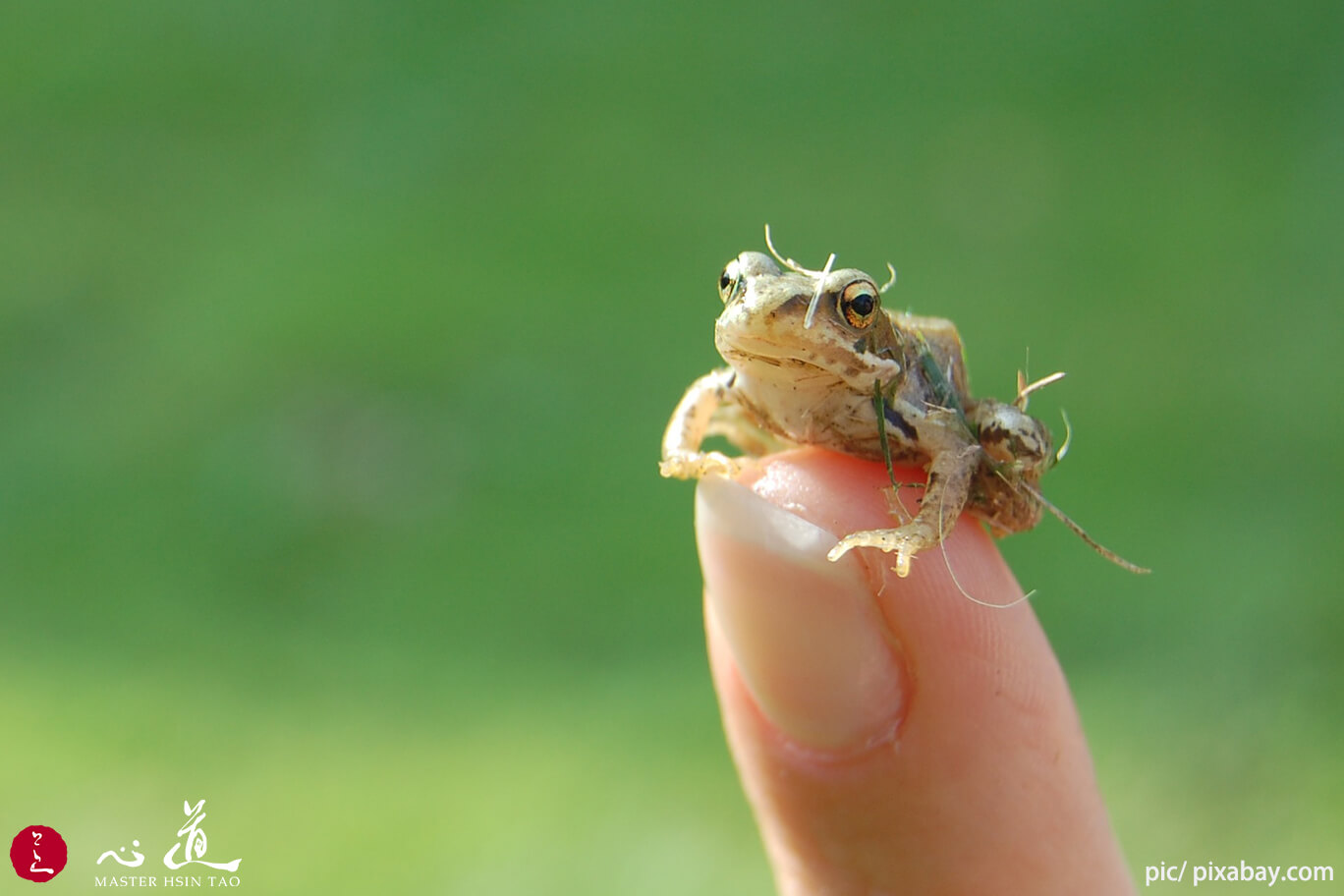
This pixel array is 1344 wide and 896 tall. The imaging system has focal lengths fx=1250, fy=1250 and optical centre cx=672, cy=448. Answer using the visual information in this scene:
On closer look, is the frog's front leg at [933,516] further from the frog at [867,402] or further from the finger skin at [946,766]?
the finger skin at [946,766]

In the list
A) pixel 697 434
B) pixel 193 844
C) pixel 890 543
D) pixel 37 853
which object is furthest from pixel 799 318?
pixel 37 853

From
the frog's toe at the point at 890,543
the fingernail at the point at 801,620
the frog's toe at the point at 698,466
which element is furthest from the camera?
the frog's toe at the point at 698,466

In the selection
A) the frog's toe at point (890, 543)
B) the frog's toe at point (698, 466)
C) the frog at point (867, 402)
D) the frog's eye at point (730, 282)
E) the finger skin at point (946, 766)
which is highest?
the frog's eye at point (730, 282)

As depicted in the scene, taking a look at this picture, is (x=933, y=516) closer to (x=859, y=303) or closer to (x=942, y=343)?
(x=859, y=303)

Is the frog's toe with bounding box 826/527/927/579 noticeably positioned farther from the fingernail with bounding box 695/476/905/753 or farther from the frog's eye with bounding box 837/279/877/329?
the frog's eye with bounding box 837/279/877/329

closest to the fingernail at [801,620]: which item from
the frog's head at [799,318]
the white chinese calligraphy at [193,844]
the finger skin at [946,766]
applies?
the finger skin at [946,766]

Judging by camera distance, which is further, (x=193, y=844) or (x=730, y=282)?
(x=193, y=844)

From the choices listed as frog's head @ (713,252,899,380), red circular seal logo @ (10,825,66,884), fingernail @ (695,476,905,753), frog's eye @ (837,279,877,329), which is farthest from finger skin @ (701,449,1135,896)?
red circular seal logo @ (10,825,66,884)
